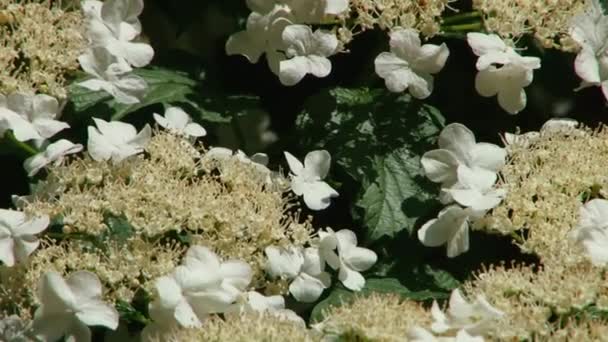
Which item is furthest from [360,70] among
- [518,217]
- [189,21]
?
[518,217]

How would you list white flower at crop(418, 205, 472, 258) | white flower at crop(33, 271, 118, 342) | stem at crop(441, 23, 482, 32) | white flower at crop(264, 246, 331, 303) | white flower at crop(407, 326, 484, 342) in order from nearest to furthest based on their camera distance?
1. white flower at crop(407, 326, 484, 342)
2. white flower at crop(33, 271, 118, 342)
3. white flower at crop(264, 246, 331, 303)
4. white flower at crop(418, 205, 472, 258)
5. stem at crop(441, 23, 482, 32)

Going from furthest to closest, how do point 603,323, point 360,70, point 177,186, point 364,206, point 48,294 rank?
1. point 360,70
2. point 364,206
3. point 177,186
4. point 48,294
5. point 603,323

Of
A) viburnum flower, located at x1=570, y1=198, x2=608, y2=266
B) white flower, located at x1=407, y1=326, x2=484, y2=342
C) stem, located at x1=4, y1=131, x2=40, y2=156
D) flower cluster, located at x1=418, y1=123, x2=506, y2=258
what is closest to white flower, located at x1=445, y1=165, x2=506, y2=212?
flower cluster, located at x1=418, y1=123, x2=506, y2=258

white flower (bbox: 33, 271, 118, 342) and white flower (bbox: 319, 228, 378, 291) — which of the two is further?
white flower (bbox: 319, 228, 378, 291)

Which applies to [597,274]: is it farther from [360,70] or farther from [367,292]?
[360,70]

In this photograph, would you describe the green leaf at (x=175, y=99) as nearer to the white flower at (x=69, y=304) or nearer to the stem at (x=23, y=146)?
the stem at (x=23, y=146)

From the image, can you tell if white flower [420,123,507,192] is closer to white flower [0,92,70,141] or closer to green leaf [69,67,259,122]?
green leaf [69,67,259,122]
